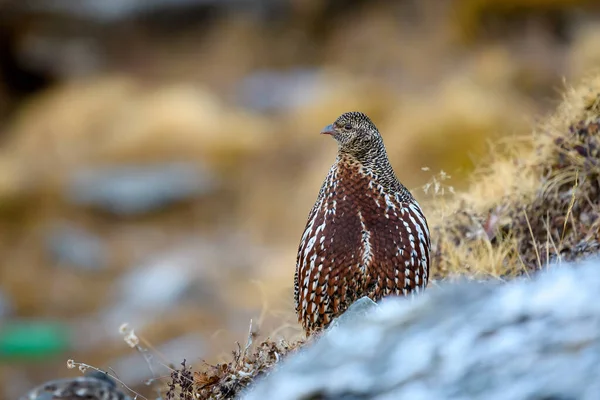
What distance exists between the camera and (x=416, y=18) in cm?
2769

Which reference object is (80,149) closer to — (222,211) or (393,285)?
(222,211)

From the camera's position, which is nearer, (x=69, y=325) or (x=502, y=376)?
(x=502, y=376)

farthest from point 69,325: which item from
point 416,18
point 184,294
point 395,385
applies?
point 395,385

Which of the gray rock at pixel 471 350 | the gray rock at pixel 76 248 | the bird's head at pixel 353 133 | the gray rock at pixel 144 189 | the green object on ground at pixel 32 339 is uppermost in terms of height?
the gray rock at pixel 144 189

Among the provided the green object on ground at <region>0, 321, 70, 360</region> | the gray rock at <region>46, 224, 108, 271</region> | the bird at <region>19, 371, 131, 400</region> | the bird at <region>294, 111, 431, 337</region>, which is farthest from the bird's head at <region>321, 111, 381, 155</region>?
the gray rock at <region>46, 224, 108, 271</region>

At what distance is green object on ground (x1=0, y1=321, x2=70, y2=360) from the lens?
63.8 ft

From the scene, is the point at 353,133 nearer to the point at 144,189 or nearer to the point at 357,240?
the point at 357,240

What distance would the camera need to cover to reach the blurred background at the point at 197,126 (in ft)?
65.8

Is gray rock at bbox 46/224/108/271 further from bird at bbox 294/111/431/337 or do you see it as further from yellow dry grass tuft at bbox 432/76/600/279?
bird at bbox 294/111/431/337

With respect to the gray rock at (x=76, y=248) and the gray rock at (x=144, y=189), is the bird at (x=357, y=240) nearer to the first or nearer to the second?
Result: the gray rock at (x=76, y=248)

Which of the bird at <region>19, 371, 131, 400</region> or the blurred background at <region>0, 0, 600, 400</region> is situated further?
the blurred background at <region>0, 0, 600, 400</region>

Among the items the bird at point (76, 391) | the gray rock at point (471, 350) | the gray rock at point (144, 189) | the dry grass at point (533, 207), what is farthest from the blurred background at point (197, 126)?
the gray rock at point (471, 350)

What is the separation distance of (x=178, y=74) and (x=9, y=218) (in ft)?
26.1

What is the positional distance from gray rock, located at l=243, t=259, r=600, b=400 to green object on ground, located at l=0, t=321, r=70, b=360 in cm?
1798
